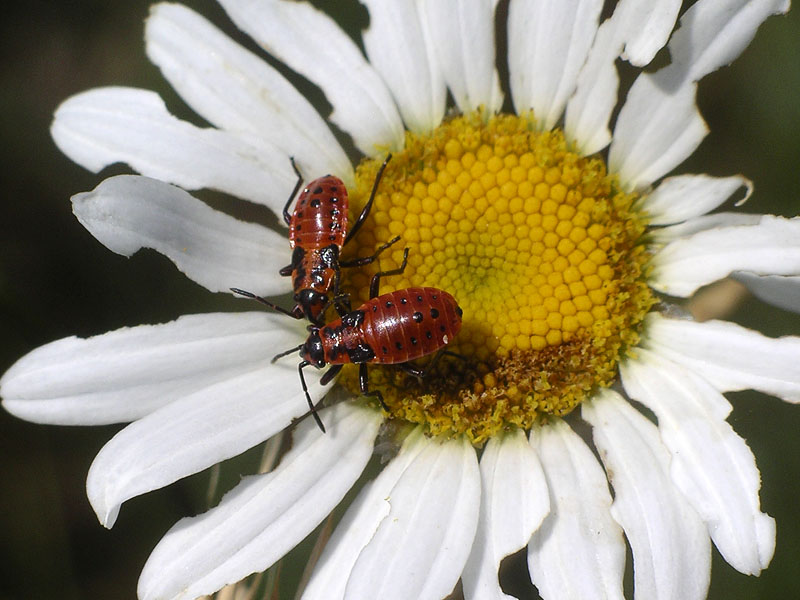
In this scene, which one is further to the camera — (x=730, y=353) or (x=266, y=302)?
(x=266, y=302)

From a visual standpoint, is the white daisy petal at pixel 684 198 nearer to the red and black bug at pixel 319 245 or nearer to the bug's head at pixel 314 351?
the red and black bug at pixel 319 245

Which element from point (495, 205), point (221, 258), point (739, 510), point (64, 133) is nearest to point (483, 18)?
point (495, 205)

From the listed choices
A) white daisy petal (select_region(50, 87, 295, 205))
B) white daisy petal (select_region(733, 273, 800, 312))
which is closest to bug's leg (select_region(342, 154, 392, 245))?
white daisy petal (select_region(50, 87, 295, 205))

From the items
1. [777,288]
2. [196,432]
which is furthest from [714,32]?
[196,432]

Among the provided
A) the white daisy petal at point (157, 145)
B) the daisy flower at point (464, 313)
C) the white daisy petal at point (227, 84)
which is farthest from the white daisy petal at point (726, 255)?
the white daisy petal at point (157, 145)

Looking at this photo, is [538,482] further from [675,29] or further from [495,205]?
[675,29]

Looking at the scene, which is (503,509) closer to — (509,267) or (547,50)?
(509,267)
